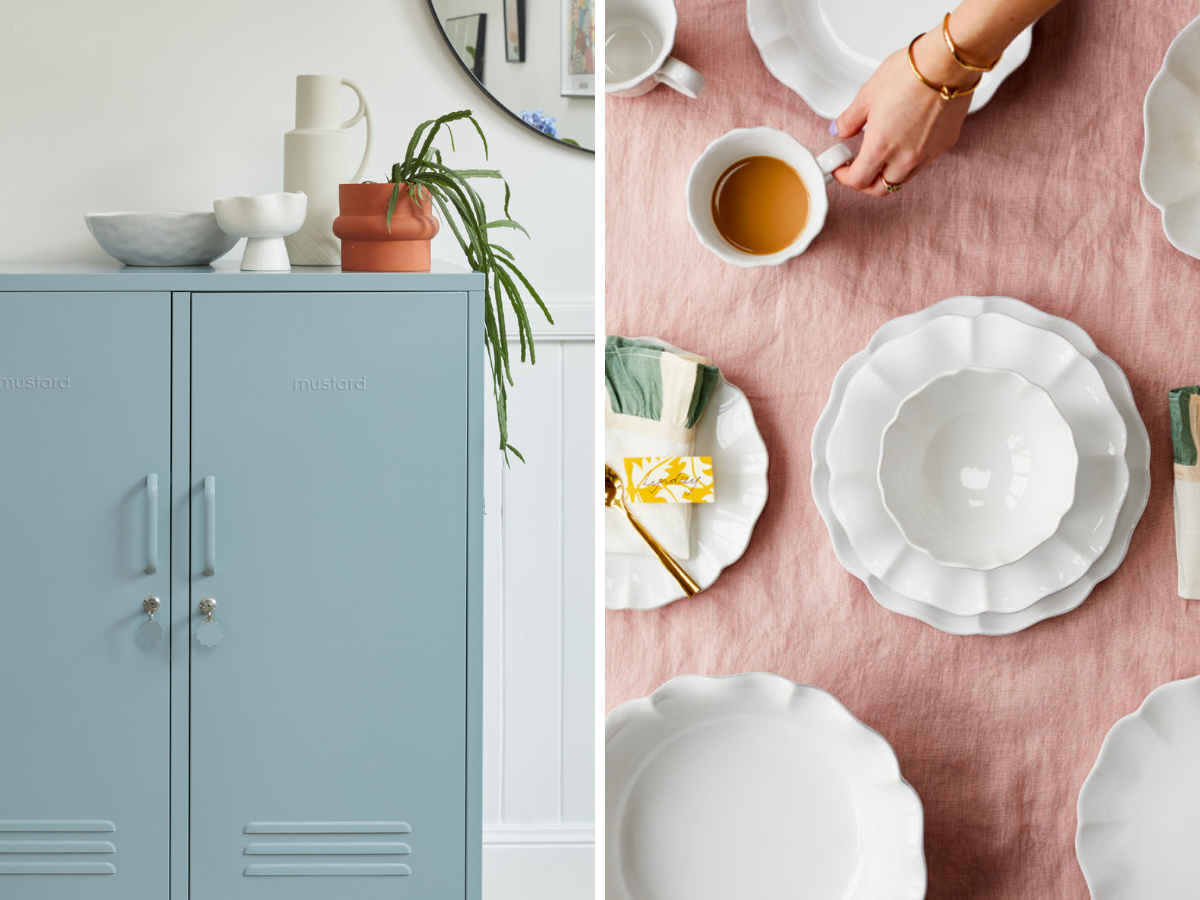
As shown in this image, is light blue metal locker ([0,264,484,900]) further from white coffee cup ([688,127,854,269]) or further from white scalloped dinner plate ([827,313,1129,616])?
white scalloped dinner plate ([827,313,1129,616])

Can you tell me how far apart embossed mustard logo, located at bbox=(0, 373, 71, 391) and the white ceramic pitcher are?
368 millimetres

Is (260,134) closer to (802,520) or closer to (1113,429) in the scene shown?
(802,520)

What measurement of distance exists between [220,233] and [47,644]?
628mm

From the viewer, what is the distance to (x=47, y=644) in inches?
55.2

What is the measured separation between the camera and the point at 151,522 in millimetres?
1382

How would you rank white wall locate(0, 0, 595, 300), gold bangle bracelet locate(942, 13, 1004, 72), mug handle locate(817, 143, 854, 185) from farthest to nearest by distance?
white wall locate(0, 0, 595, 300) < mug handle locate(817, 143, 854, 185) < gold bangle bracelet locate(942, 13, 1004, 72)

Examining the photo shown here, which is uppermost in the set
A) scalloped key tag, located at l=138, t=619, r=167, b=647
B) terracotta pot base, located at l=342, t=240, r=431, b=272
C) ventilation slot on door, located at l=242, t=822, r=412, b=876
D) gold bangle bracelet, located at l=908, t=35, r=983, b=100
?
gold bangle bracelet, located at l=908, t=35, r=983, b=100

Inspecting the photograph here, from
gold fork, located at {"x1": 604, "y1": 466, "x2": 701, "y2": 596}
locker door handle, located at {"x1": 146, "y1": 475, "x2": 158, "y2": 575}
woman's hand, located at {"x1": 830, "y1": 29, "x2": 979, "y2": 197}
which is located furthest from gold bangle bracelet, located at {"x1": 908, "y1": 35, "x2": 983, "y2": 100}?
locker door handle, located at {"x1": 146, "y1": 475, "x2": 158, "y2": 575}

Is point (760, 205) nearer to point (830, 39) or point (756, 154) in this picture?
point (756, 154)

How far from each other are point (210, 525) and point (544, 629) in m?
0.70

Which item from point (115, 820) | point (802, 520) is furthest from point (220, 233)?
point (802, 520)

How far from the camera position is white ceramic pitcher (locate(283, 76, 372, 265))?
1.54 metres

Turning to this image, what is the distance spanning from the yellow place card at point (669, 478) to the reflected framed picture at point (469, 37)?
1.00 metres

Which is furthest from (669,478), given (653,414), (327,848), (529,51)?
(529,51)
